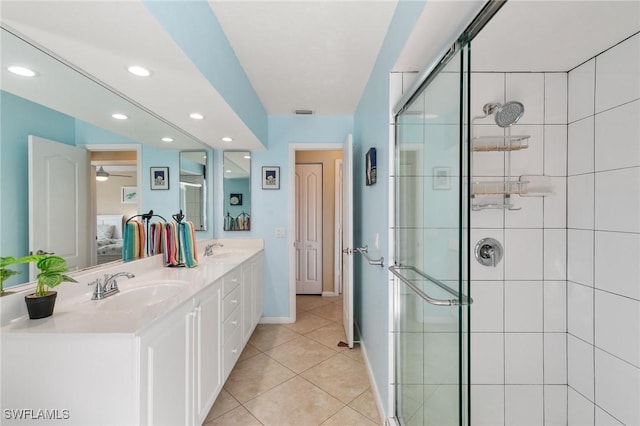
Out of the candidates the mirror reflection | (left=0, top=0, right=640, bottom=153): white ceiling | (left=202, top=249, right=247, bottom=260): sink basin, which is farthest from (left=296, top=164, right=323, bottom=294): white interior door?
the mirror reflection

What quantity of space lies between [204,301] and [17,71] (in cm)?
129

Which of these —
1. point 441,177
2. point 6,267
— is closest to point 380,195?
point 441,177

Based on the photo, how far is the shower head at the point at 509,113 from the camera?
1510 millimetres

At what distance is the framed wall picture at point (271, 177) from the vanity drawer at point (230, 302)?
50.7 inches

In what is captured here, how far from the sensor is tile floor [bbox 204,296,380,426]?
5.77 feet

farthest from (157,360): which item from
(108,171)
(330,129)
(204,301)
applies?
(330,129)

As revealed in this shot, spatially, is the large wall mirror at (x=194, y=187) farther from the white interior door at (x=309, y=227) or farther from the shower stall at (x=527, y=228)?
the shower stall at (x=527, y=228)

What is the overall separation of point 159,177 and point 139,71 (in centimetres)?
92

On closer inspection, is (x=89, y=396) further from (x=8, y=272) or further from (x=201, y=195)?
(x=201, y=195)

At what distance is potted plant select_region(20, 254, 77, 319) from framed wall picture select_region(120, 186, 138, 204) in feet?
2.10

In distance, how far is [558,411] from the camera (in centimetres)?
155

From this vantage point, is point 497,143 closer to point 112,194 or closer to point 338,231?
point 112,194

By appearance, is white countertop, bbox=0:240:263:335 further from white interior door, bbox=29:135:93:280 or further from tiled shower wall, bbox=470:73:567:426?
tiled shower wall, bbox=470:73:567:426

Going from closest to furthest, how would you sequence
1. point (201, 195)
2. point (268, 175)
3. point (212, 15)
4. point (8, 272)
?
point (8, 272), point (212, 15), point (201, 195), point (268, 175)
